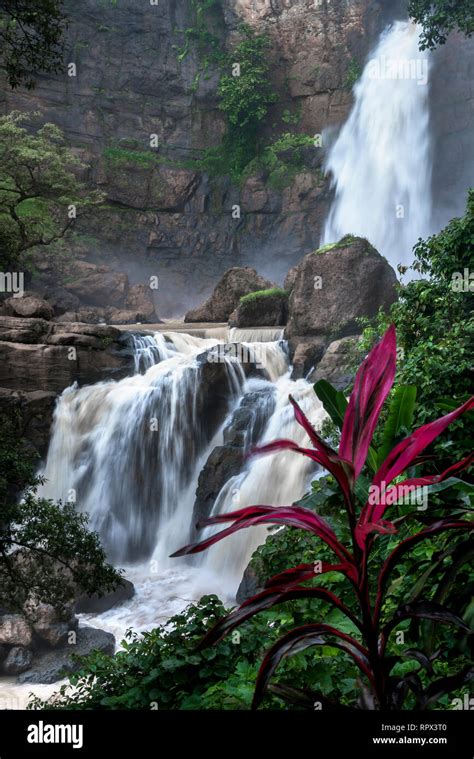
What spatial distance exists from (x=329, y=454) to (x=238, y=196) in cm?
2098

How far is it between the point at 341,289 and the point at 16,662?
7599mm

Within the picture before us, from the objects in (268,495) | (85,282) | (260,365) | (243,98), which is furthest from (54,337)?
(243,98)

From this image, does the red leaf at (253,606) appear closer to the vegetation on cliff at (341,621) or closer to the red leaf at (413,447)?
the vegetation on cliff at (341,621)

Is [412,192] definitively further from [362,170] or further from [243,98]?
[243,98]

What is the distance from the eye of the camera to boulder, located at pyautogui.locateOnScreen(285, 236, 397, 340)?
11383mm

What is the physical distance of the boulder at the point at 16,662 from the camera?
6.52 meters

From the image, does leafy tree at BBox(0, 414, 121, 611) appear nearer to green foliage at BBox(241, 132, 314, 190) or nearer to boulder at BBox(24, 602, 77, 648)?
boulder at BBox(24, 602, 77, 648)

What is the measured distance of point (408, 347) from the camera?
19.3ft

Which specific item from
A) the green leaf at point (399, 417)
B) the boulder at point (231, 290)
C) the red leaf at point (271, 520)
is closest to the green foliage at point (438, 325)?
the green leaf at point (399, 417)

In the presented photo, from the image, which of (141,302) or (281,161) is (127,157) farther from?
(141,302)

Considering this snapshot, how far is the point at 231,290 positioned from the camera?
14.7 meters

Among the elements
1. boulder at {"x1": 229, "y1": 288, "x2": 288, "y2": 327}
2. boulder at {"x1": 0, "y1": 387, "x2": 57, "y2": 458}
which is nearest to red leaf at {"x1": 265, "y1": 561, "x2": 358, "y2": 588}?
boulder at {"x1": 0, "y1": 387, "x2": 57, "y2": 458}

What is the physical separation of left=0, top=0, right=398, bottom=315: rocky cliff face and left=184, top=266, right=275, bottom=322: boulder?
227 inches

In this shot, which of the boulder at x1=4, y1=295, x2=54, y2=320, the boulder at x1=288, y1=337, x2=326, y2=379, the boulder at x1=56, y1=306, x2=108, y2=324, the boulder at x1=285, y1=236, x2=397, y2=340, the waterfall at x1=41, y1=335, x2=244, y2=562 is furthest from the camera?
the boulder at x1=56, y1=306, x2=108, y2=324
